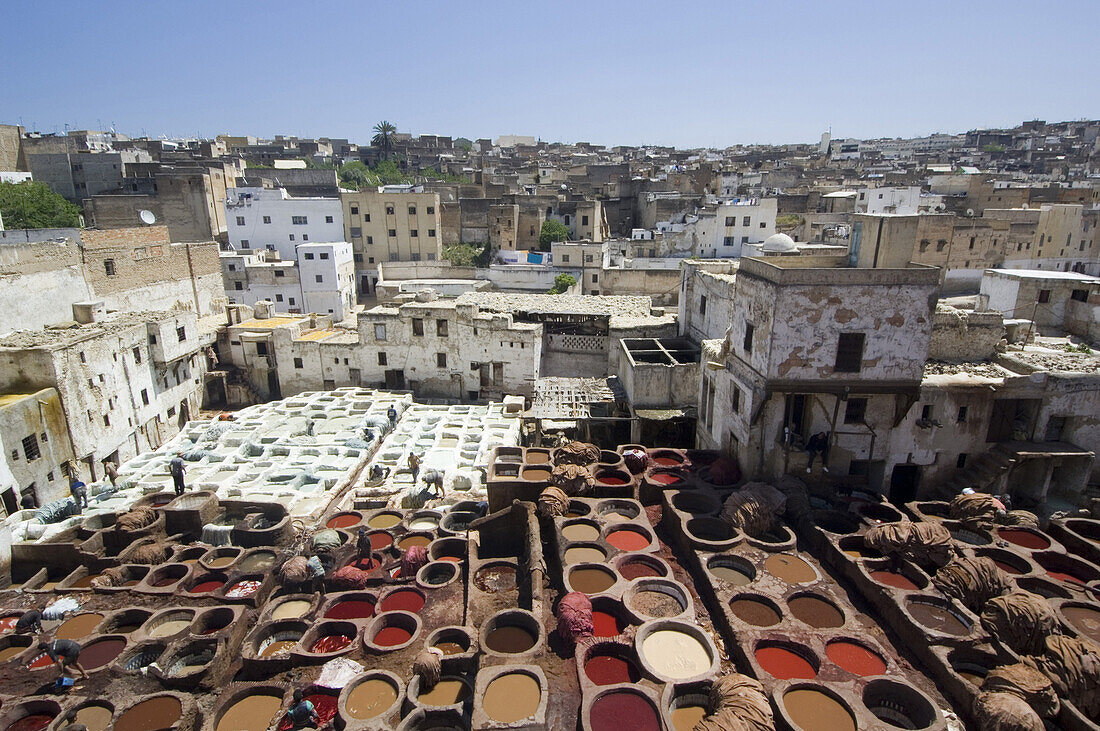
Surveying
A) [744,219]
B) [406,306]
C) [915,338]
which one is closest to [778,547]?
[915,338]

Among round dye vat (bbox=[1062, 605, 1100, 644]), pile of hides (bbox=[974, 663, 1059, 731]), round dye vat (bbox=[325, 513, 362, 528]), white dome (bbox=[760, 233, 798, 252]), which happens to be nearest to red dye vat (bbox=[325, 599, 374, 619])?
A: round dye vat (bbox=[325, 513, 362, 528])

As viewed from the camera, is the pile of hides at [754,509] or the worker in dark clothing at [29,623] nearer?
the worker in dark clothing at [29,623]

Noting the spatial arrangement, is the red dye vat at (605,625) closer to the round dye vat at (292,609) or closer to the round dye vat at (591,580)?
the round dye vat at (591,580)

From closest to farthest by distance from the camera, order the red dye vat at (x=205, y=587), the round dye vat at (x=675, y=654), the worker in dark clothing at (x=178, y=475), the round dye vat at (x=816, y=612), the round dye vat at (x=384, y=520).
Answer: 1. the round dye vat at (x=675, y=654)
2. the round dye vat at (x=816, y=612)
3. the red dye vat at (x=205, y=587)
4. the round dye vat at (x=384, y=520)
5. the worker in dark clothing at (x=178, y=475)

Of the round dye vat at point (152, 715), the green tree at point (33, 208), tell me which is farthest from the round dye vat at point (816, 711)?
the green tree at point (33, 208)

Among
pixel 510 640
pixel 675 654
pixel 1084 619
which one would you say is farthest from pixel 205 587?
pixel 1084 619

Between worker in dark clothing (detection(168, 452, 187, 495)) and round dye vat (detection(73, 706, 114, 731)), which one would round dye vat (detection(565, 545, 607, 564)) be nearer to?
round dye vat (detection(73, 706, 114, 731))

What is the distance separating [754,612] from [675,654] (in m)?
2.32

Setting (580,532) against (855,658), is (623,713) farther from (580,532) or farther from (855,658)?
(580,532)

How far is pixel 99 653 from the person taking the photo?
1413cm

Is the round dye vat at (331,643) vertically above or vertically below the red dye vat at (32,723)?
above

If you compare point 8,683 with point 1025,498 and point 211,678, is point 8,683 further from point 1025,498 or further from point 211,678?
point 1025,498

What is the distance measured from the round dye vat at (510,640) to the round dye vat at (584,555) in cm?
207

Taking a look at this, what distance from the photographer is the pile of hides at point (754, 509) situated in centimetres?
1552
